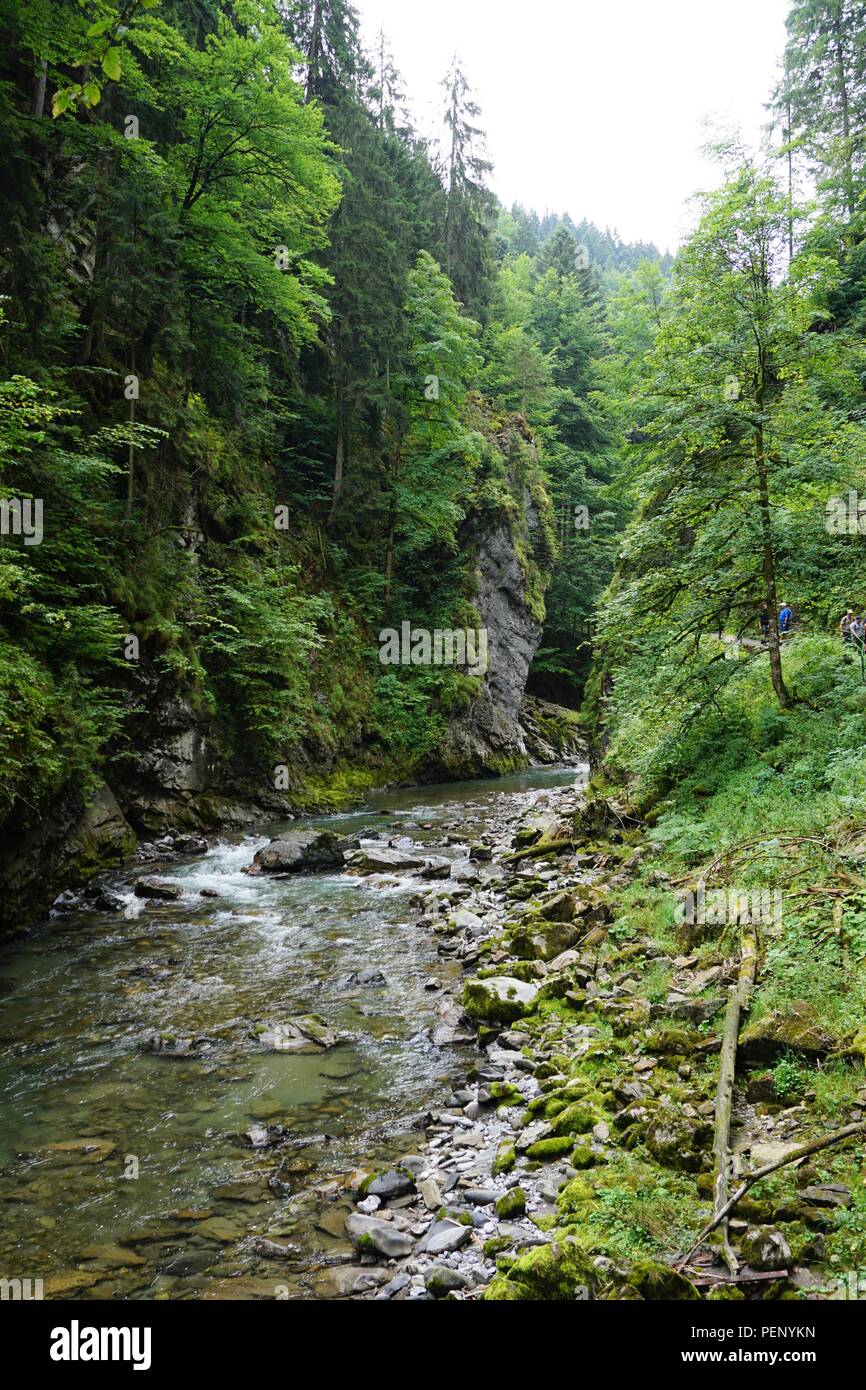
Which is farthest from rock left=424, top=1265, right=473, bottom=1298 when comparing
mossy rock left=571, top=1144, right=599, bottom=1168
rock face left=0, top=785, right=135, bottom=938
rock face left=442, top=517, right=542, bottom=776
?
rock face left=442, top=517, right=542, bottom=776

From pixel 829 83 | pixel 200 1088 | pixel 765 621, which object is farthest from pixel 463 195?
pixel 200 1088

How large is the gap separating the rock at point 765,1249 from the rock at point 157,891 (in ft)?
33.0

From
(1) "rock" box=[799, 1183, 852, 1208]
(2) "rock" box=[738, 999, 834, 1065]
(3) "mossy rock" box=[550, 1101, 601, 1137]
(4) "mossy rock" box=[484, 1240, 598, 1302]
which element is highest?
(2) "rock" box=[738, 999, 834, 1065]

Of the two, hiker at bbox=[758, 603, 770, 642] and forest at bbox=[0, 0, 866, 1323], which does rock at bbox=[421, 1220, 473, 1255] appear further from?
hiker at bbox=[758, 603, 770, 642]

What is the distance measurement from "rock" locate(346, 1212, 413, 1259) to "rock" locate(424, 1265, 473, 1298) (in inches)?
16.6

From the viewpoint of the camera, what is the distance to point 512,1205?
13.8ft

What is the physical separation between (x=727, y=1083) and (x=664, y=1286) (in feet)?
4.89

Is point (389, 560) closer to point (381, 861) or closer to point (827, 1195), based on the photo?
point (381, 861)

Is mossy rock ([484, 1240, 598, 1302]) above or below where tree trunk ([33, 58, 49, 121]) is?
below

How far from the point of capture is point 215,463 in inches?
762

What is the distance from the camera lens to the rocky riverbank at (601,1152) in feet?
10.8

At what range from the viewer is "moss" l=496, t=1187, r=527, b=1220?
165 inches

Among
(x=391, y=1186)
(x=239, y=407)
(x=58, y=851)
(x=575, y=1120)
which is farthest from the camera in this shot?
(x=239, y=407)
